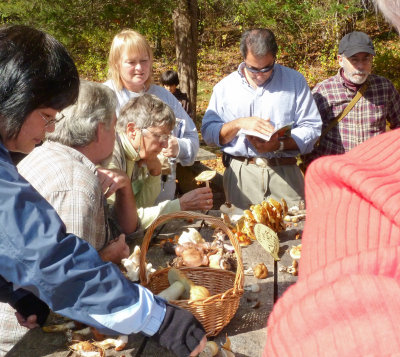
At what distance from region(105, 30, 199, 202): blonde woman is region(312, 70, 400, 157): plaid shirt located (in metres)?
1.13

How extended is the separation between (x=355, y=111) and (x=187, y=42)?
3397 millimetres

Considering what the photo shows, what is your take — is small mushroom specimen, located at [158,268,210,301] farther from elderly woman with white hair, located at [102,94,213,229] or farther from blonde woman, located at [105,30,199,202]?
blonde woman, located at [105,30,199,202]

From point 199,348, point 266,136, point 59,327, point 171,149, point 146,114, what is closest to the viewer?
point 199,348

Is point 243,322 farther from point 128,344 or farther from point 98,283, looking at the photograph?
point 98,283

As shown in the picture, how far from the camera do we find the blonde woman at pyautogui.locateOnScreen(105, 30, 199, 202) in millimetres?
3236

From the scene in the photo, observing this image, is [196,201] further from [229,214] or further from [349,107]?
[349,107]

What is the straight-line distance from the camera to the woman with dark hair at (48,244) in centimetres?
122

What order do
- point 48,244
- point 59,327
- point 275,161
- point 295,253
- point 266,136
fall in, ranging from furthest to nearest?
1. point 275,161
2. point 266,136
3. point 295,253
4. point 59,327
5. point 48,244

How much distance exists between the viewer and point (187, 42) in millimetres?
6461

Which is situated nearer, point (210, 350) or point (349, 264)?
point (349, 264)

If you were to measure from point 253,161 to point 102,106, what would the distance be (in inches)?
64.9

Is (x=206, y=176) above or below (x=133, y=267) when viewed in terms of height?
above

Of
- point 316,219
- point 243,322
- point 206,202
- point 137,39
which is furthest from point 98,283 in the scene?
point 137,39

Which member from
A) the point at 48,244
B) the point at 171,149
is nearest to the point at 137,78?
the point at 171,149
